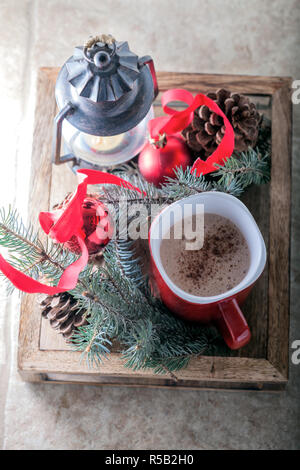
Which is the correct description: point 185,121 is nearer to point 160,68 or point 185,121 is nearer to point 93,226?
point 93,226

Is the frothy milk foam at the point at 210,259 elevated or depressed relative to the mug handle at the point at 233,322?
elevated

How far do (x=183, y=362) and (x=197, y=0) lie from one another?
737mm

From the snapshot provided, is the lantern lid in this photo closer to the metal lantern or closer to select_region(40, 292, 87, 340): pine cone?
the metal lantern

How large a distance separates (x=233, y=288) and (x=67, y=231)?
0.20m

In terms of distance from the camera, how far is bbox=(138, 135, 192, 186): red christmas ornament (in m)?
0.63

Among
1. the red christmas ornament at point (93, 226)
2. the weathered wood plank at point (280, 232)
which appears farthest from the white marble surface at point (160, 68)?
the red christmas ornament at point (93, 226)

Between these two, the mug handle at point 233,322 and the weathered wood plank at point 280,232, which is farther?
the weathered wood plank at point 280,232

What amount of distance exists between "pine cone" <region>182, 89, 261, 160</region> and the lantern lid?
9cm

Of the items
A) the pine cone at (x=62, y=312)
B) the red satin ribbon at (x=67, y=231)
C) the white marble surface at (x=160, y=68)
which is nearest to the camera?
the red satin ribbon at (x=67, y=231)

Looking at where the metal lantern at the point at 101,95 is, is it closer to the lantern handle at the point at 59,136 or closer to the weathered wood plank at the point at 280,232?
the lantern handle at the point at 59,136

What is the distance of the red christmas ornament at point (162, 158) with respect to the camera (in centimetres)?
63

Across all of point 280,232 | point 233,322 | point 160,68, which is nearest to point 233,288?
point 233,322

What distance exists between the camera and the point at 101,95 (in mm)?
534

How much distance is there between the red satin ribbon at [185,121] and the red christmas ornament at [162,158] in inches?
0.5
